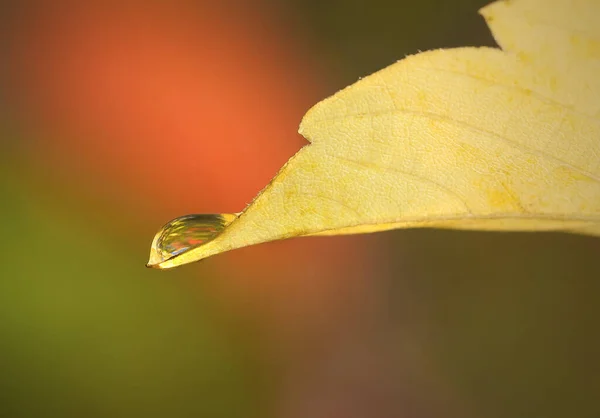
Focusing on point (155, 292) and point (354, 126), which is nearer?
point (354, 126)

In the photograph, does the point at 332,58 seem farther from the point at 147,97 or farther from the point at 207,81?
the point at 147,97

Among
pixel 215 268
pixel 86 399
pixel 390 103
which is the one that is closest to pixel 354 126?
pixel 390 103

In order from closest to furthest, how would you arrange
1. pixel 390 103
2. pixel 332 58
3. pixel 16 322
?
pixel 390 103 → pixel 16 322 → pixel 332 58
